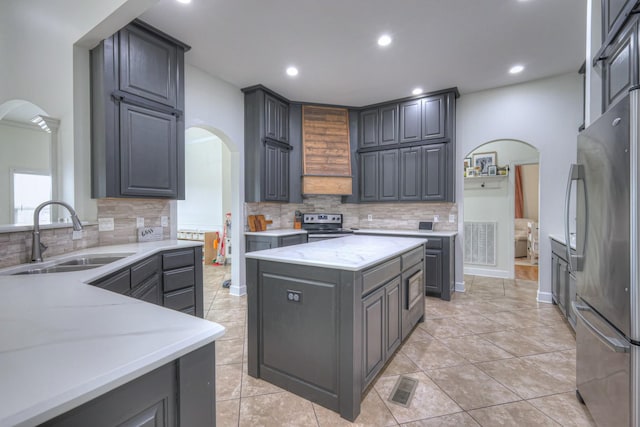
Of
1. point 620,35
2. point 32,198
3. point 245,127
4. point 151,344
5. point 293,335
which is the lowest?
point 293,335

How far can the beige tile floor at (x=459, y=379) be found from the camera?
1.71 m

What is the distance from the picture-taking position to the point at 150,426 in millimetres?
670

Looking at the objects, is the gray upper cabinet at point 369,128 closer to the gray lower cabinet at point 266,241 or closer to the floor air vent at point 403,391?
the gray lower cabinet at point 266,241

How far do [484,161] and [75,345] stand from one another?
6097 mm

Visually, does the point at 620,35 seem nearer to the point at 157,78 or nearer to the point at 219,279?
the point at 157,78

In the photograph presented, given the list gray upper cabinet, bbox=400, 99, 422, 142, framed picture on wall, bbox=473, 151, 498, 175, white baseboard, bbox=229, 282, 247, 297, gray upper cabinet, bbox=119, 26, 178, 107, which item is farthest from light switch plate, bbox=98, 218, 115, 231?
framed picture on wall, bbox=473, 151, 498, 175

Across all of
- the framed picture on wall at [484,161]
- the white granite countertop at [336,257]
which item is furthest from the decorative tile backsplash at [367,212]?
the white granite countertop at [336,257]

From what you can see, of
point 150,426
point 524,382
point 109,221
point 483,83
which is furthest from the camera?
point 483,83

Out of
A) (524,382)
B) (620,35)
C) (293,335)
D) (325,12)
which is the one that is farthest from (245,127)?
(524,382)

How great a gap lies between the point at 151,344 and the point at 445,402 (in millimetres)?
1919

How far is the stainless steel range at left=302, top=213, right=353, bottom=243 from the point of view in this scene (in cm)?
459

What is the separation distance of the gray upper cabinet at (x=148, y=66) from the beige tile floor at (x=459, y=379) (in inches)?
95.8

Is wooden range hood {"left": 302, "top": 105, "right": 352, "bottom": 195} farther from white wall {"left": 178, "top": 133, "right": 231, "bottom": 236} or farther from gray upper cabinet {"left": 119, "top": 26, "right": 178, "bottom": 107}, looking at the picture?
white wall {"left": 178, "top": 133, "right": 231, "bottom": 236}

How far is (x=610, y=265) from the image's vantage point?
4.51 ft
